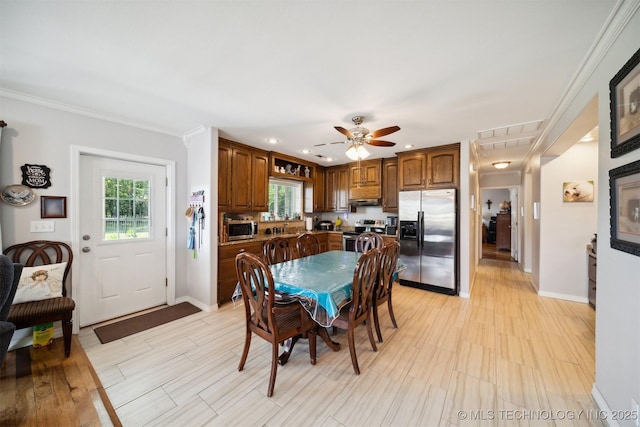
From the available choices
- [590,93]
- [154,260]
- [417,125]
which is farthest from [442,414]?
[154,260]

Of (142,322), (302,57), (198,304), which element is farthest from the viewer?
(198,304)

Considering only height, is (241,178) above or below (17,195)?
above

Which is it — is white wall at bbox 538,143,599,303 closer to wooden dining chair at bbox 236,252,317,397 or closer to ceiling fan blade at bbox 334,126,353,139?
ceiling fan blade at bbox 334,126,353,139

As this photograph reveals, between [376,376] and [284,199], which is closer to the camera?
[376,376]

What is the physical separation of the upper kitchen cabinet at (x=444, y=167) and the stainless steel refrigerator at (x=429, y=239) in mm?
172

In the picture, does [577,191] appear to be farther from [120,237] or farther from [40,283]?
[40,283]

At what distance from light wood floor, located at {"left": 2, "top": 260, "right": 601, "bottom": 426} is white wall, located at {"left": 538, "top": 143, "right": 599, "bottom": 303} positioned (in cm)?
79

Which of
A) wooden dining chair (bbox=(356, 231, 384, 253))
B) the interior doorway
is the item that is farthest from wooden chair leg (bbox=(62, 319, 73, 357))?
the interior doorway

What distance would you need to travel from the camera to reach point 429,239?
397 cm

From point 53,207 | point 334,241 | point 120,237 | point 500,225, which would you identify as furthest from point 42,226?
point 500,225

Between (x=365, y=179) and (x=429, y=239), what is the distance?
1.78 metres

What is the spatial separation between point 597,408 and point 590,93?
2.21m

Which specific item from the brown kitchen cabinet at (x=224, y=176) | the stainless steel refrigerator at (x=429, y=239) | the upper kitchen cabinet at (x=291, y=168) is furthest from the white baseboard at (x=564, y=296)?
the brown kitchen cabinet at (x=224, y=176)

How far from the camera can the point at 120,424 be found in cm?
150
